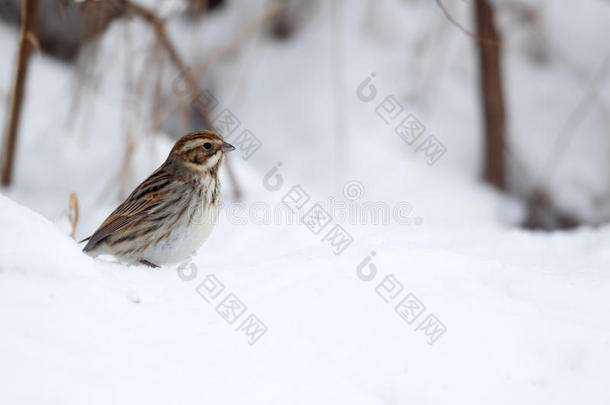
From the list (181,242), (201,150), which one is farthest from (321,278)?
(201,150)

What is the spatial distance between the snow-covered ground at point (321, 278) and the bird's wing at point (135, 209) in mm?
414

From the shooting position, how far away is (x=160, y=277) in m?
2.78

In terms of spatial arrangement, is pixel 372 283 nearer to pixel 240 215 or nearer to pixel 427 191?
pixel 240 215

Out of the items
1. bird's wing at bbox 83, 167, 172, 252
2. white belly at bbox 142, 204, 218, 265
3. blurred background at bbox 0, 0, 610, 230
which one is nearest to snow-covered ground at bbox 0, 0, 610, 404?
blurred background at bbox 0, 0, 610, 230

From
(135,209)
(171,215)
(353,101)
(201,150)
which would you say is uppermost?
(353,101)

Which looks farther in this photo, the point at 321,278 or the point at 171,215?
the point at 171,215

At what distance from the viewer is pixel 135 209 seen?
336cm

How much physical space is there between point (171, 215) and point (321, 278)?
3.05 feet

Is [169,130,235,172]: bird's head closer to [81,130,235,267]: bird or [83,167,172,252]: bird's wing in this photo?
[81,130,235,267]: bird

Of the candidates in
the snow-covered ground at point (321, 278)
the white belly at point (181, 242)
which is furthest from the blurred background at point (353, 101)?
the white belly at point (181, 242)

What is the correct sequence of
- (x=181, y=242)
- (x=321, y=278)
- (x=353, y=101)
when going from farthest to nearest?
1. (x=353, y=101)
2. (x=181, y=242)
3. (x=321, y=278)

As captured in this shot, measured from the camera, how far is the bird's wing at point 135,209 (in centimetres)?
335

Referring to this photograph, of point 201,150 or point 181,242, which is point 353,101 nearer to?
point 201,150

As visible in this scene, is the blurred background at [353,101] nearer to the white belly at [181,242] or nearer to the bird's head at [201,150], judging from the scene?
the bird's head at [201,150]
